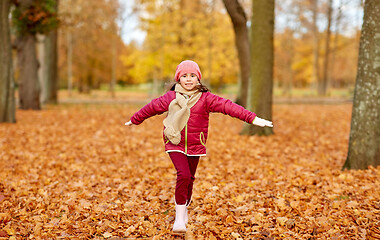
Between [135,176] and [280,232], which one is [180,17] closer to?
[135,176]

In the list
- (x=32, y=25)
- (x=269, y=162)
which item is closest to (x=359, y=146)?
(x=269, y=162)

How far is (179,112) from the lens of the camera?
3410mm

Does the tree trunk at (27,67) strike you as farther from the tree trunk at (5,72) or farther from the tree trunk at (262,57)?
the tree trunk at (262,57)

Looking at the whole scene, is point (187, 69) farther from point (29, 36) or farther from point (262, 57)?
point (29, 36)

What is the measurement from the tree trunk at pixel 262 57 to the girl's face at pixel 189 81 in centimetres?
587

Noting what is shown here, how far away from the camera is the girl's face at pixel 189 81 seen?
349 cm

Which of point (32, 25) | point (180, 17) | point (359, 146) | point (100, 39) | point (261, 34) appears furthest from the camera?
point (100, 39)

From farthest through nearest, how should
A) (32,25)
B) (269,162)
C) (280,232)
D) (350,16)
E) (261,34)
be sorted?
1. (350,16)
2. (32,25)
3. (261,34)
4. (269,162)
5. (280,232)

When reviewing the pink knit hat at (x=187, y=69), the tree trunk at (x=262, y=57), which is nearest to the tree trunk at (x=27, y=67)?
the tree trunk at (x=262, y=57)

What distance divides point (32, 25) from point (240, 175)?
38.7ft

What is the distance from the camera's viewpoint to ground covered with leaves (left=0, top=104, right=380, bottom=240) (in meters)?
3.73

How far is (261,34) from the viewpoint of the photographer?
8969 mm

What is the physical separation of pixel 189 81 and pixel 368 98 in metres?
3.64

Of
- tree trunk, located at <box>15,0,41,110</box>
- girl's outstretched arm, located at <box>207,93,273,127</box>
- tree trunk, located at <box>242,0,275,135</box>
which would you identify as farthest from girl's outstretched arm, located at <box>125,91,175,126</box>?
tree trunk, located at <box>15,0,41,110</box>
